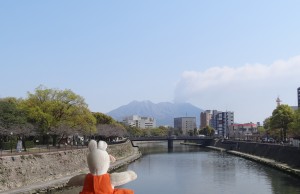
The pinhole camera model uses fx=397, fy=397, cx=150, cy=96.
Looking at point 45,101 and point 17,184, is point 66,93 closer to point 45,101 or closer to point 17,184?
point 45,101

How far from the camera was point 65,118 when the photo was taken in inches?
2143

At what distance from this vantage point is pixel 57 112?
5397 cm

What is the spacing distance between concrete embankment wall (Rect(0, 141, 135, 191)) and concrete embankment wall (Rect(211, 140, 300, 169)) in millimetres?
25181

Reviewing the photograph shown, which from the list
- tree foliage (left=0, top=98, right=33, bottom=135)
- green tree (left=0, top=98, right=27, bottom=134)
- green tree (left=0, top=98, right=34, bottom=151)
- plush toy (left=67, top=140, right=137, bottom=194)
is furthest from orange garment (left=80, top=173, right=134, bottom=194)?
green tree (left=0, top=98, right=27, bottom=134)

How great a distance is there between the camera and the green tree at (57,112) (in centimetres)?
5031

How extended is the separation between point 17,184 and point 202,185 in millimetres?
17493

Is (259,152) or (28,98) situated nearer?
(28,98)

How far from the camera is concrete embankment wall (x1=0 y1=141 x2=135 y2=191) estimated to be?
30.9 meters

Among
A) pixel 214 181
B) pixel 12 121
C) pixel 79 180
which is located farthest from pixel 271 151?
pixel 79 180

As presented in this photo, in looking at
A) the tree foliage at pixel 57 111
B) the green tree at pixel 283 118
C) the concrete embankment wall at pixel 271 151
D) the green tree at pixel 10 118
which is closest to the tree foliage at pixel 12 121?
the green tree at pixel 10 118

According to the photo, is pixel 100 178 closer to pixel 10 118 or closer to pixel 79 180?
pixel 79 180

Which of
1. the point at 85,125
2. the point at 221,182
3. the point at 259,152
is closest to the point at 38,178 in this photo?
the point at 221,182

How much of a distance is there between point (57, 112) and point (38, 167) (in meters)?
19.1

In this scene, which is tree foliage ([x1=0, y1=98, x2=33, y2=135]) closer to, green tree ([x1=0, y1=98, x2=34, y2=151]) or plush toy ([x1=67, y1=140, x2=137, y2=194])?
green tree ([x1=0, y1=98, x2=34, y2=151])
